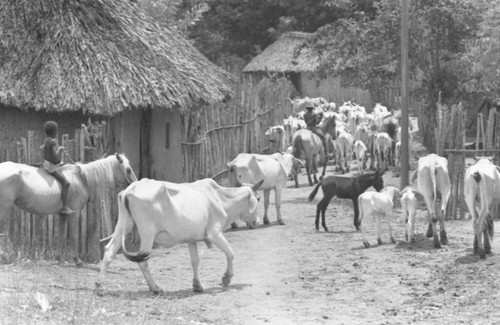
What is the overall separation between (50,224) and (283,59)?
35.0m

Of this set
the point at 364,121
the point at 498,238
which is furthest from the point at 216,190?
the point at 364,121

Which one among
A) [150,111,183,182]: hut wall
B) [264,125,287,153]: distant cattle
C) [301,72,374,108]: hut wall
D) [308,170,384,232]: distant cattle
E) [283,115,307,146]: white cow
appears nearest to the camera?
[308,170,384,232]: distant cattle

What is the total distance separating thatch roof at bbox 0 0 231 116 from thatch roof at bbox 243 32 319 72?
94.0 feet

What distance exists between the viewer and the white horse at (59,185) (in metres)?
13.8

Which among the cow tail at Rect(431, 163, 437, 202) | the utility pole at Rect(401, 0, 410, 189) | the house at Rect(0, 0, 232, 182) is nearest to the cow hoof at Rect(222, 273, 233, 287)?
the cow tail at Rect(431, 163, 437, 202)

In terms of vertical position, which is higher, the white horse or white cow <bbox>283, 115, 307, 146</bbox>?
white cow <bbox>283, 115, 307, 146</bbox>

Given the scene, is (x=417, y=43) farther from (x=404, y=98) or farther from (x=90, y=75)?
(x=90, y=75)

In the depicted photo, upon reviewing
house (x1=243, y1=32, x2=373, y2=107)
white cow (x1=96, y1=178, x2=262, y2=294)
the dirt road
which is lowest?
the dirt road

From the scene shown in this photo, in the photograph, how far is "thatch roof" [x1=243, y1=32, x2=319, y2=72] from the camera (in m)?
48.5

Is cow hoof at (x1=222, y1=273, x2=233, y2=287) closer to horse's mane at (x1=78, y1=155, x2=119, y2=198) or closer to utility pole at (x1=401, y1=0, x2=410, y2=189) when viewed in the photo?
horse's mane at (x1=78, y1=155, x2=119, y2=198)

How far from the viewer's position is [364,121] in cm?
3325

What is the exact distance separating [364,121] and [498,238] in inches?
655

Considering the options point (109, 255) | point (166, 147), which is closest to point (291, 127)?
point (166, 147)

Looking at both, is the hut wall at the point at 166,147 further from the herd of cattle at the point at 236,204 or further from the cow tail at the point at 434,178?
the cow tail at the point at 434,178
